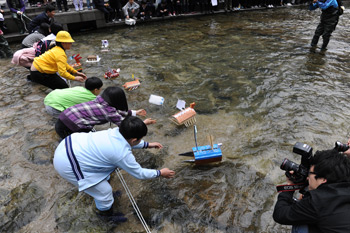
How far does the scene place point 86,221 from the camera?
2.70 meters

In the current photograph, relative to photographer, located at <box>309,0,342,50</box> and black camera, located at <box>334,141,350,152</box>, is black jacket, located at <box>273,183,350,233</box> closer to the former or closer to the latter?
black camera, located at <box>334,141,350,152</box>

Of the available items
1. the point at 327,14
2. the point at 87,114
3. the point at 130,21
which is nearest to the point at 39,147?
the point at 87,114

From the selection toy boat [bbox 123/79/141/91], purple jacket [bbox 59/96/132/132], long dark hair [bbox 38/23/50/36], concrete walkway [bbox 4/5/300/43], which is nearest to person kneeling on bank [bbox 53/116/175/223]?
purple jacket [bbox 59/96/132/132]

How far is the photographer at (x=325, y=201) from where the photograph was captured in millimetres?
1500

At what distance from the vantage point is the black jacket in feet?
4.90

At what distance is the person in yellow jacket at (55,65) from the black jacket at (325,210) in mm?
4084

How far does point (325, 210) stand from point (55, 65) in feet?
15.2

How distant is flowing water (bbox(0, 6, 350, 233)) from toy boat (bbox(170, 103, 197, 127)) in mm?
131

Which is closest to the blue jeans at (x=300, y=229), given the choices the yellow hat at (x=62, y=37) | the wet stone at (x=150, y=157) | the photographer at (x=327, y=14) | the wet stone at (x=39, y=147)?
the wet stone at (x=150, y=157)

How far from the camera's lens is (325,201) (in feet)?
5.04

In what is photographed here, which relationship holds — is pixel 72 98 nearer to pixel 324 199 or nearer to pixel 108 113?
pixel 108 113

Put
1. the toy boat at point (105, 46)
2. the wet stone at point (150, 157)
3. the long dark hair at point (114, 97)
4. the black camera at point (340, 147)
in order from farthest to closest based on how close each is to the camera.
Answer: the toy boat at point (105, 46)
the wet stone at point (150, 157)
the long dark hair at point (114, 97)
the black camera at point (340, 147)

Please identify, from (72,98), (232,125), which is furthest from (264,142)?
(72,98)

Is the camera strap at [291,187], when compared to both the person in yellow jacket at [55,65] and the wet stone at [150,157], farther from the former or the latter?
the person in yellow jacket at [55,65]
